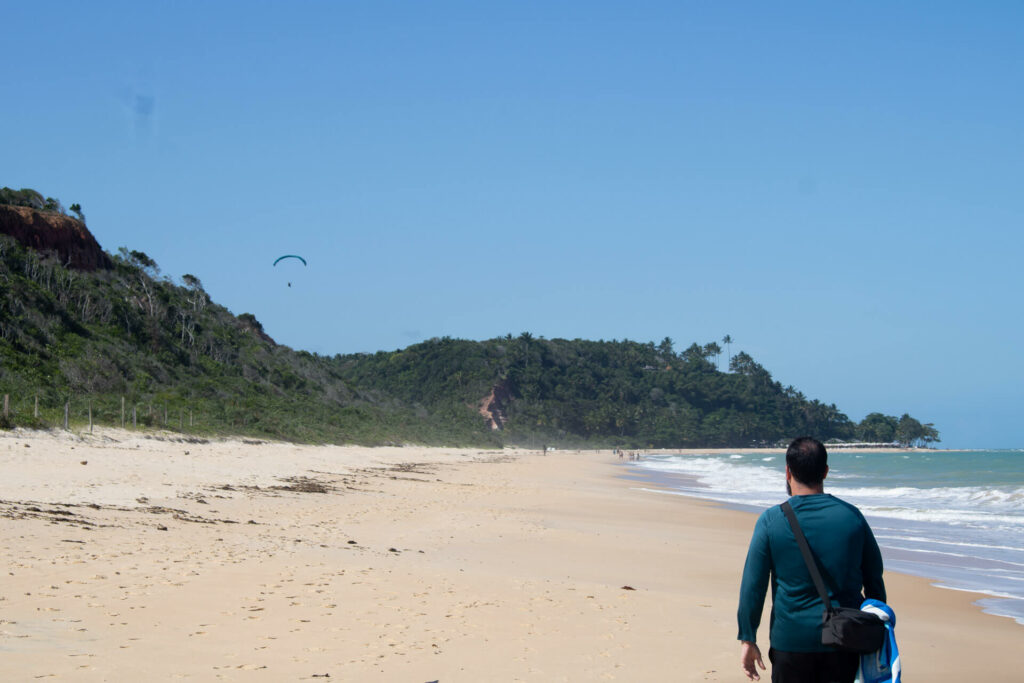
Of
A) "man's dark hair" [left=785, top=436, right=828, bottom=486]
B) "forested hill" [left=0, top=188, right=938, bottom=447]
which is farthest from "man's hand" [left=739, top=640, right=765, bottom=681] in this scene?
"forested hill" [left=0, top=188, right=938, bottom=447]

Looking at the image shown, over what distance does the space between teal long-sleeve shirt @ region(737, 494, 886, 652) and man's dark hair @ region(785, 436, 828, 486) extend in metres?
0.12

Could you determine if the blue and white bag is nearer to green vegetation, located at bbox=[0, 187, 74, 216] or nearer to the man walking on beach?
the man walking on beach

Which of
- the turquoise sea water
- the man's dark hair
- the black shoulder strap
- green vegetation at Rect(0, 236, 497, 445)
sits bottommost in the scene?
the turquoise sea water

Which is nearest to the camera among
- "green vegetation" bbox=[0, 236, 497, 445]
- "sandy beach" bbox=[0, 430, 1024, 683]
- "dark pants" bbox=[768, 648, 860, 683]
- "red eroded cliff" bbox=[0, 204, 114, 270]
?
"dark pants" bbox=[768, 648, 860, 683]

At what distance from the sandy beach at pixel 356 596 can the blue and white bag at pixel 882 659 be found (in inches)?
99.6

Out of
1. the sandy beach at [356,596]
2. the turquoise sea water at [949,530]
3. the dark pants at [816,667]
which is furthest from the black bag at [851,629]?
the turquoise sea water at [949,530]

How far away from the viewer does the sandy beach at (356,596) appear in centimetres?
534

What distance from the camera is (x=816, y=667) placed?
127 inches

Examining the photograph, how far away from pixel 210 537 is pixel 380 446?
38.0 m

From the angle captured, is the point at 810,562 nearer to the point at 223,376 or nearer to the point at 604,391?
the point at 223,376

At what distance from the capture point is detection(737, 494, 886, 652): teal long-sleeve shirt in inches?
125

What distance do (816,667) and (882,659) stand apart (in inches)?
9.5

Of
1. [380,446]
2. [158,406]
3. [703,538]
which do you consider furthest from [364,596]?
[380,446]

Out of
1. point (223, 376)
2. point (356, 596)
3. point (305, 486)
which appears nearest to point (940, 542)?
point (356, 596)
